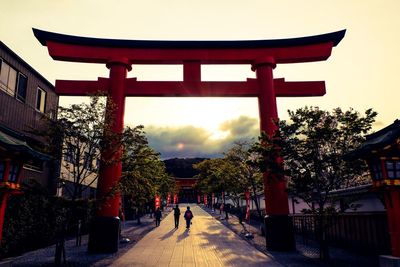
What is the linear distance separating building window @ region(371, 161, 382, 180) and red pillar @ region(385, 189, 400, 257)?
18.4 inches

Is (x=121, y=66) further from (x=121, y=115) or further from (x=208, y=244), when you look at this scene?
(x=208, y=244)

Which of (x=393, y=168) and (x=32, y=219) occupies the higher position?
(x=393, y=168)

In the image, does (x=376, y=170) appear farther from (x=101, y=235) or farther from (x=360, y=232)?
(x=101, y=235)

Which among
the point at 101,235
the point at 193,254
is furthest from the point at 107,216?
the point at 193,254

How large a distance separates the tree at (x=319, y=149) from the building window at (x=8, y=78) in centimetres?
1195

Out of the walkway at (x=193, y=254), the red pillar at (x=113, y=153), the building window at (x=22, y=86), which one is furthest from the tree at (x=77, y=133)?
the building window at (x=22, y=86)

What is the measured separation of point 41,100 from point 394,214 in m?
17.8

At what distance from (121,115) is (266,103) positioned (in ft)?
22.5

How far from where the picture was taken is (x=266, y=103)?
1446 centimetres

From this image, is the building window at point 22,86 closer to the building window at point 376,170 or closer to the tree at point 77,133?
→ the tree at point 77,133

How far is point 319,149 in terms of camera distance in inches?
470

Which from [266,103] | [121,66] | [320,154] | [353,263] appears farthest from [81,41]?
[353,263]

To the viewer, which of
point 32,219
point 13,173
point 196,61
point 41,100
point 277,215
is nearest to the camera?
point 13,173

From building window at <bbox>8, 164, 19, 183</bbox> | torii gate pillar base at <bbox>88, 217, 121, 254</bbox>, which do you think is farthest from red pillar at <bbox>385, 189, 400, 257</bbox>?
building window at <bbox>8, 164, 19, 183</bbox>
